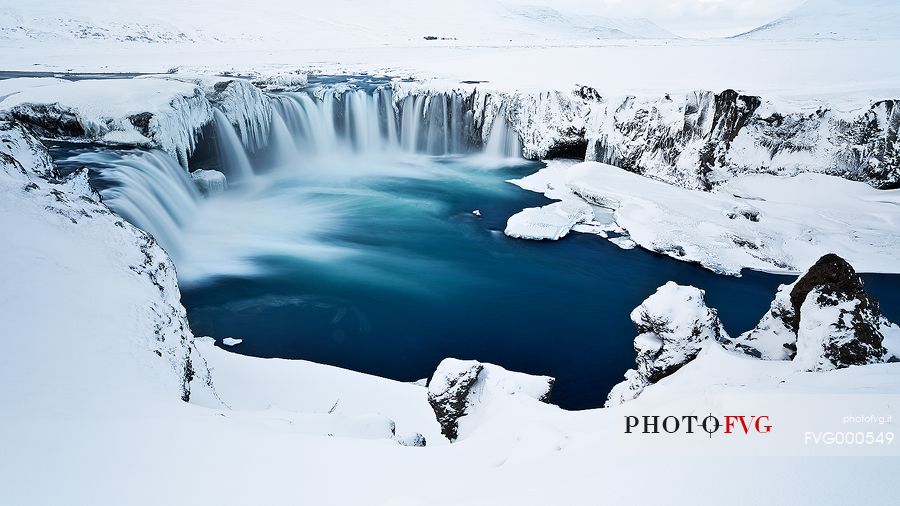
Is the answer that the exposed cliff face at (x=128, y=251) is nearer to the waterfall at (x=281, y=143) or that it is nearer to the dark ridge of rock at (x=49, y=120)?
the dark ridge of rock at (x=49, y=120)

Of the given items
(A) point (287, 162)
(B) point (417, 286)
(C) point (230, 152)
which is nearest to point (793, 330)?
(B) point (417, 286)

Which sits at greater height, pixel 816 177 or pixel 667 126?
pixel 667 126

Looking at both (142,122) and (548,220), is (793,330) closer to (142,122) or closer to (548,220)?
(548,220)

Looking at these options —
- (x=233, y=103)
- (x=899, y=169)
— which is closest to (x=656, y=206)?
(x=899, y=169)

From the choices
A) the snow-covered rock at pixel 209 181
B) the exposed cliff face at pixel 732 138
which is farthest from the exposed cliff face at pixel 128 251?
the exposed cliff face at pixel 732 138

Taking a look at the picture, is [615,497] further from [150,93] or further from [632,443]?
[150,93]
